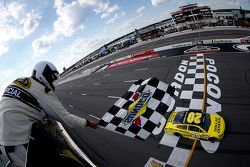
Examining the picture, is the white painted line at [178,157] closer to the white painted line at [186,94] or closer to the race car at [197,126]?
the race car at [197,126]

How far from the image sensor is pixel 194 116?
9297 millimetres

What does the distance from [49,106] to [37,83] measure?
1.30 ft

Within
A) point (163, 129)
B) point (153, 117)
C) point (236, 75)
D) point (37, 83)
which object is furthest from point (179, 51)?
point (37, 83)

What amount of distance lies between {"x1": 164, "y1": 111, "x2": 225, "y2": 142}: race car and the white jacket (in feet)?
21.9

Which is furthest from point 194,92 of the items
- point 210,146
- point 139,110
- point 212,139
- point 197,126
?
point 139,110

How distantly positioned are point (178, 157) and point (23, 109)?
640 centimetres

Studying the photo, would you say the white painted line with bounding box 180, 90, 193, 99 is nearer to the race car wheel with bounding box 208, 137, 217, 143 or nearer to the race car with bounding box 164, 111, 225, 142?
the race car with bounding box 164, 111, 225, 142

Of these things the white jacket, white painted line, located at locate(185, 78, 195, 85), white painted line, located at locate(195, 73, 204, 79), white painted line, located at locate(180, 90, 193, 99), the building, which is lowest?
the white jacket

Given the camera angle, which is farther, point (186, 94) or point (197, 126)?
point (186, 94)

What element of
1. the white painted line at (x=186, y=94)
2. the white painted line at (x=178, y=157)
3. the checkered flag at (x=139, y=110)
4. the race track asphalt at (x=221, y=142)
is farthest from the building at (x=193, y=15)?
the checkered flag at (x=139, y=110)

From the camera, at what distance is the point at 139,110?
4453 millimetres

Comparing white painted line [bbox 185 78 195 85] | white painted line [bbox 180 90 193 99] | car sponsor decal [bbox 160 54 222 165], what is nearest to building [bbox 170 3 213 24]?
car sponsor decal [bbox 160 54 222 165]

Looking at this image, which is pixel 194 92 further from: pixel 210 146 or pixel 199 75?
pixel 210 146

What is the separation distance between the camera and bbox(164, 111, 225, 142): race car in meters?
8.46
